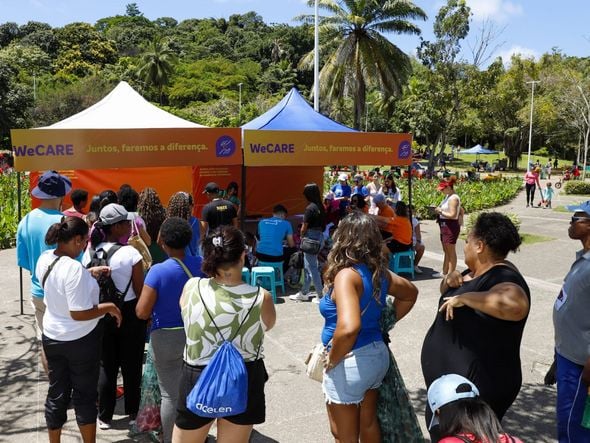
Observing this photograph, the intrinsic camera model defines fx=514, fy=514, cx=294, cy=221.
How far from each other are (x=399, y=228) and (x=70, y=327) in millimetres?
6279

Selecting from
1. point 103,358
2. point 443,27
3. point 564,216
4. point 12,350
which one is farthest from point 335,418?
point 443,27

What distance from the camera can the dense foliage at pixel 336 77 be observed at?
27656 mm

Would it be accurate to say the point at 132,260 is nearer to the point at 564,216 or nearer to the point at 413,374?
the point at 413,374

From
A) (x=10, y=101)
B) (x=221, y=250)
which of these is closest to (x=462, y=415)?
(x=221, y=250)

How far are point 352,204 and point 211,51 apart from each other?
106 meters

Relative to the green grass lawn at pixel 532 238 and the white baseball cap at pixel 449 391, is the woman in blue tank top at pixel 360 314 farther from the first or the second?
the green grass lawn at pixel 532 238

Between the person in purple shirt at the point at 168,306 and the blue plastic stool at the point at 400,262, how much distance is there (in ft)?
19.2

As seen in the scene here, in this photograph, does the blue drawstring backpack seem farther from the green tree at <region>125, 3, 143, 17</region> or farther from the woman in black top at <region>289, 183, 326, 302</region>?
the green tree at <region>125, 3, 143, 17</region>

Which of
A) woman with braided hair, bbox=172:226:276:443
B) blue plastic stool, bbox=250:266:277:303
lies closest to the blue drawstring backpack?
woman with braided hair, bbox=172:226:276:443

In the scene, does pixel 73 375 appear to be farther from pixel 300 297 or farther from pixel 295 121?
pixel 295 121

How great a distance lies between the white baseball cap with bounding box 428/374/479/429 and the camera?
2.00 metres

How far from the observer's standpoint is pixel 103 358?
403 cm

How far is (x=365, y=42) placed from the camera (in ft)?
89.3

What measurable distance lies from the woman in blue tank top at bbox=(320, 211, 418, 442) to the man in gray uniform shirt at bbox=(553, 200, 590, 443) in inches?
38.4
